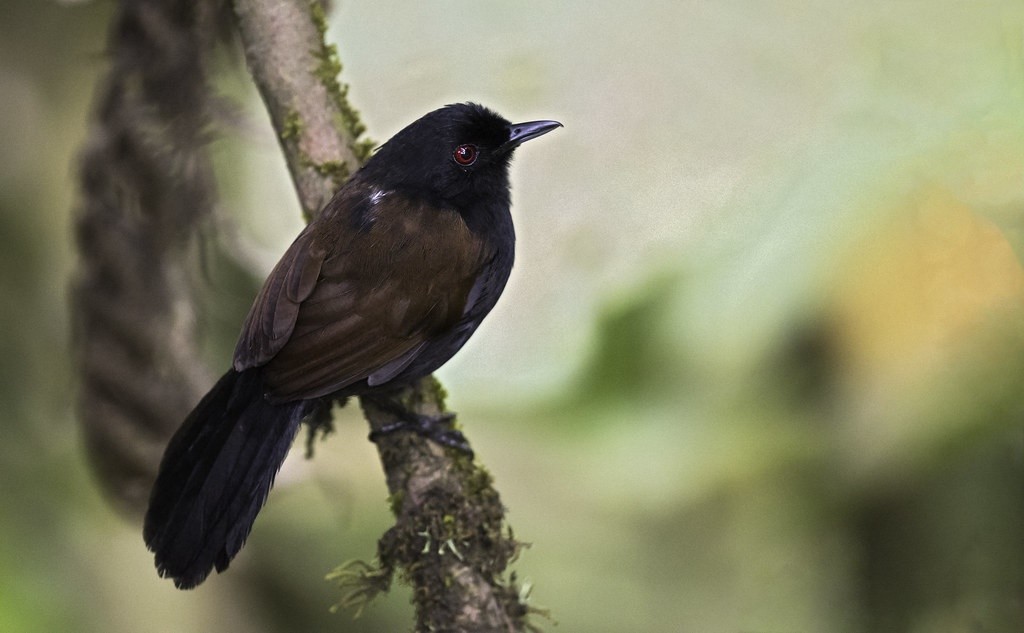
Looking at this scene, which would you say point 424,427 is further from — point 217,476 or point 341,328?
point 217,476

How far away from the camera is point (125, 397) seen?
278 centimetres

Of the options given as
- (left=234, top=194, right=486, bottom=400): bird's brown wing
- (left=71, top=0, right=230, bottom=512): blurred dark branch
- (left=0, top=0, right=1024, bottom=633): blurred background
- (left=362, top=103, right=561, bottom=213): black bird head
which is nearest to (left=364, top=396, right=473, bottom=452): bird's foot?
(left=234, top=194, right=486, bottom=400): bird's brown wing

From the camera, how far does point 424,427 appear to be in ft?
7.39

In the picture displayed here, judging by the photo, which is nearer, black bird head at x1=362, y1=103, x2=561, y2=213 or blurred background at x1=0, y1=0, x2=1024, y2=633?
black bird head at x1=362, y1=103, x2=561, y2=213

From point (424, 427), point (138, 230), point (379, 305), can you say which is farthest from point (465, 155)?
point (138, 230)

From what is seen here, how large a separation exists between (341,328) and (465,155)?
550 millimetres

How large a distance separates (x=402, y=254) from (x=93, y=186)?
101 centimetres

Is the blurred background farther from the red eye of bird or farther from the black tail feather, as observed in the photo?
the black tail feather

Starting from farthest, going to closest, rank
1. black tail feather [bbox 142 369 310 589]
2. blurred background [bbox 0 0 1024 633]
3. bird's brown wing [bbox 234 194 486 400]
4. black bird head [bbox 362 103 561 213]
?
blurred background [bbox 0 0 1024 633] < black bird head [bbox 362 103 561 213] < bird's brown wing [bbox 234 194 486 400] < black tail feather [bbox 142 369 310 589]

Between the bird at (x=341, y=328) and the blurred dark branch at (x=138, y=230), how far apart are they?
675 millimetres

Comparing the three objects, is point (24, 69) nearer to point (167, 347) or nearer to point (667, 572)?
point (167, 347)

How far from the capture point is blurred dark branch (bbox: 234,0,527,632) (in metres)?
2.06

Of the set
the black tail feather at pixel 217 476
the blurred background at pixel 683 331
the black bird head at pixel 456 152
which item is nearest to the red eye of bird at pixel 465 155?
the black bird head at pixel 456 152

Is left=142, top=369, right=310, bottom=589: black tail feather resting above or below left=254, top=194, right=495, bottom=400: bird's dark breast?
below
